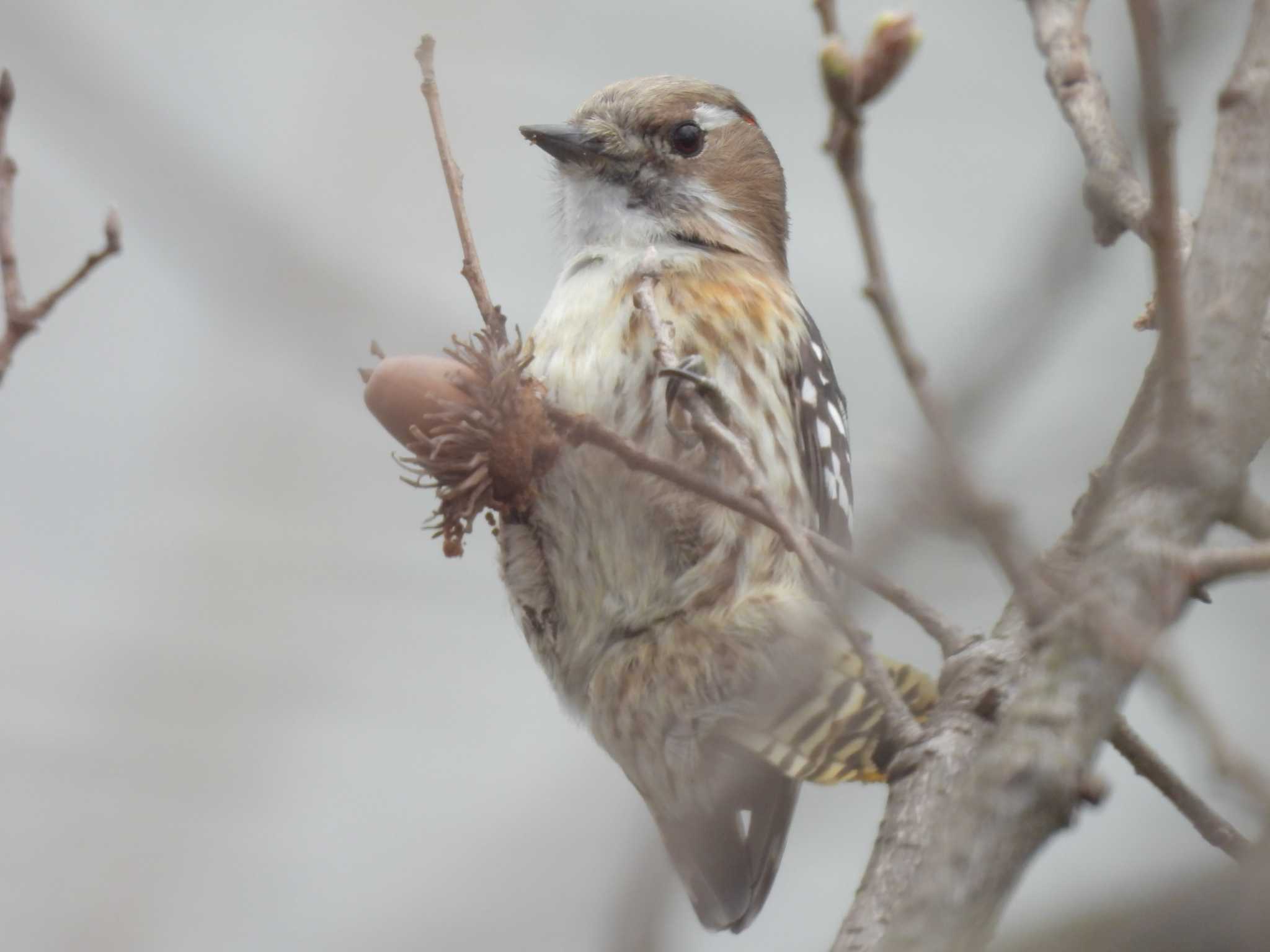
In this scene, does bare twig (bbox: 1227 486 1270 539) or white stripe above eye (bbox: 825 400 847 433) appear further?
white stripe above eye (bbox: 825 400 847 433)

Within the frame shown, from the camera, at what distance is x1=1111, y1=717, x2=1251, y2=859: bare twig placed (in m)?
2.14

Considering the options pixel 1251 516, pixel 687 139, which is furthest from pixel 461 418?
pixel 687 139

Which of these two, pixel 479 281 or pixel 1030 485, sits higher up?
pixel 1030 485

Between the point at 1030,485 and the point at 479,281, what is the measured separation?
1039 millimetres

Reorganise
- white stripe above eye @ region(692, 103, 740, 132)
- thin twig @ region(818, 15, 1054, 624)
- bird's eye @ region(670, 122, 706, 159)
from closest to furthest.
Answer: thin twig @ region(818, 15, 1054, 624), bird's eye @ region(670, 122, 706, 159), white stripe above eye @ region(692, 103, 740, 132)

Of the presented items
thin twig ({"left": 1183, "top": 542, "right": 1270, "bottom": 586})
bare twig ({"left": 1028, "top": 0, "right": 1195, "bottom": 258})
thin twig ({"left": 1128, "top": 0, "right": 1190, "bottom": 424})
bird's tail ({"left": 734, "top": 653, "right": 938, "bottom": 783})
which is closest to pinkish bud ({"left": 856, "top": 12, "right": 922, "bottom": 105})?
thin twig ({"left": 1128, "top": 0, "right": 1190, "bottom": 424})

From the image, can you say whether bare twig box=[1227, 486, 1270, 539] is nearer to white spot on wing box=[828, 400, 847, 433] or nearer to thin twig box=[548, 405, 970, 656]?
thin twig box=[548, 405, 970, 656]

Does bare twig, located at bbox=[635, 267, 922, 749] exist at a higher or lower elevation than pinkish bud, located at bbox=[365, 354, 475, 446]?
higher

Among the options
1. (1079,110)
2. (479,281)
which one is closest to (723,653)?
(479,281)

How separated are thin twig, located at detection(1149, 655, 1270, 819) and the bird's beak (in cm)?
276

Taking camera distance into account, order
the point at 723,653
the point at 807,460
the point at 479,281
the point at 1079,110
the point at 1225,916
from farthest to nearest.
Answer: the point at 807,460 → the point at 723,653 → the point at 1079,110 → the point at 479,281 → the point at 1225,916

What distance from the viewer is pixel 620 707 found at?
335cm

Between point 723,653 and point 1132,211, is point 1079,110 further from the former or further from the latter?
point 723,653

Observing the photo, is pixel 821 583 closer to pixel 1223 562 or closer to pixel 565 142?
pixel 1223 562
